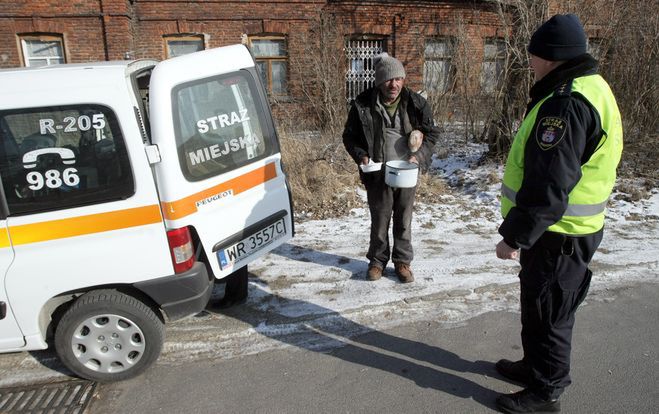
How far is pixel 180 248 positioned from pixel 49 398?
47.5 inches

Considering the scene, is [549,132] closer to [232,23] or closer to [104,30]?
[232,23]

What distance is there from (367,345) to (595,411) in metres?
1.41

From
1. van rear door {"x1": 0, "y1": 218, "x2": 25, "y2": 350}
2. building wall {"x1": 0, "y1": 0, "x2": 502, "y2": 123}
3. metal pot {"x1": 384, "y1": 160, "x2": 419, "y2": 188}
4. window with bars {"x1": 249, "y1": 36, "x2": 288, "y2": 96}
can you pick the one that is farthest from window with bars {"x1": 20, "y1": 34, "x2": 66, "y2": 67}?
metal pot {"x1": 384, "y1": 160, "x2": 419, "y2": 188}

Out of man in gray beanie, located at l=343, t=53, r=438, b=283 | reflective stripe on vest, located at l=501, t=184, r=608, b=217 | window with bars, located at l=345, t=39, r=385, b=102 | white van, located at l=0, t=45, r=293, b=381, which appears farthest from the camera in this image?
window with bars, located at l=345, t=39, r=385, b=102

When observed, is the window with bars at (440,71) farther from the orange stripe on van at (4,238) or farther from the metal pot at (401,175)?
the orange stripe on van at (4,238)

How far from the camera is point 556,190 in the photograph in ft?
6.72

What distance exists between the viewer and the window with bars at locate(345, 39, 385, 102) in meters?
13.1

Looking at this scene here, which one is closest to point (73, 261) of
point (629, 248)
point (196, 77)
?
point (196, 77)

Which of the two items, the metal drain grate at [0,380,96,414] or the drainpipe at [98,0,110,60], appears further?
the drainpipe at [98,0,110,60]

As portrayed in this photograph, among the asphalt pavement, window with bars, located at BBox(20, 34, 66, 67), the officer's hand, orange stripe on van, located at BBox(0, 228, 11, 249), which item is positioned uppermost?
window with bars, located at BBox(20, 34, 66, 67)

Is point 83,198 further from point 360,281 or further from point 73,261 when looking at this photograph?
point 360,281

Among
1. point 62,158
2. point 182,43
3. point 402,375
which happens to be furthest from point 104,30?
point 402,375

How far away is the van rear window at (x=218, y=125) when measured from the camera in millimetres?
2809

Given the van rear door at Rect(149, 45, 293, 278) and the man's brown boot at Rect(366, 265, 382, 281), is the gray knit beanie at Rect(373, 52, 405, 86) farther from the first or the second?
the man's brown boot at Rect(366, 265, 382, 281)
